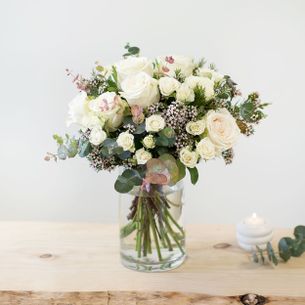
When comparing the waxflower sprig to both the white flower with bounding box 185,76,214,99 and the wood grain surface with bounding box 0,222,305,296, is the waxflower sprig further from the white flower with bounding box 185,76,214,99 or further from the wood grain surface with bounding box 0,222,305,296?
the wood grain surface with bounding box 0,222,305,296

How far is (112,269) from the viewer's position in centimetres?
134

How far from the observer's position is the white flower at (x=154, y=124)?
116cm

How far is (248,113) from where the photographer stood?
124 cm

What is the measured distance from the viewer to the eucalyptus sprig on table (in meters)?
1.38

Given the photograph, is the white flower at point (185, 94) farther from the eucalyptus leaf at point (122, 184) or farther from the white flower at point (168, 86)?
the eucalyptus leaf at point (122, 184)

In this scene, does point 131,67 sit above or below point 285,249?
above

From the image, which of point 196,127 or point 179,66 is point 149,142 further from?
point 179,66

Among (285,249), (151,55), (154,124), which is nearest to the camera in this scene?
(154,124)

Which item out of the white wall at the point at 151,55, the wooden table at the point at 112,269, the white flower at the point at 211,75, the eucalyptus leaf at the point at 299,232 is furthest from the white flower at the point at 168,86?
the white wall at the point at 151,55

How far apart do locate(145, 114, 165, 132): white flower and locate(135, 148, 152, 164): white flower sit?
58mm

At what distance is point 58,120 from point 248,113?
1063mm

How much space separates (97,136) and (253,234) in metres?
0.52

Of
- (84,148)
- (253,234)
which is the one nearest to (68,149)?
(84,148)

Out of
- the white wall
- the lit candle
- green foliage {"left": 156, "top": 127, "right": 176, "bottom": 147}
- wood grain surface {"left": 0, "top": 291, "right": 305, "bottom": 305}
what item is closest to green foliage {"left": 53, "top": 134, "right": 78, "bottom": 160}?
green foliage {"left": 156, "top": 127, "right": 176, "bottom": 147}
